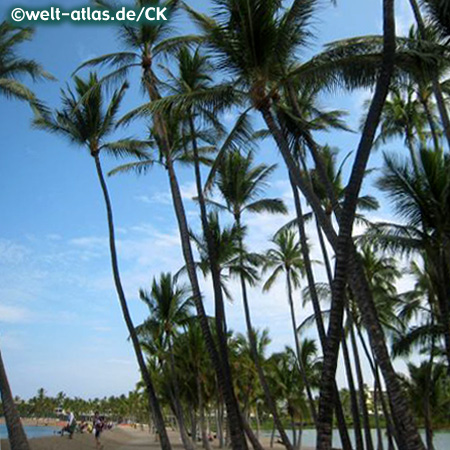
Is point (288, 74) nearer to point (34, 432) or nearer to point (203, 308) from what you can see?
point (203, 308)

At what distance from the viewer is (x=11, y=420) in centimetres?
1064

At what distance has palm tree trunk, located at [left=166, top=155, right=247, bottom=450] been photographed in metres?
10.8

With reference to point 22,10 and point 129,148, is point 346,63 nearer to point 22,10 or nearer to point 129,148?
point 22,10

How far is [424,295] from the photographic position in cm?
1941

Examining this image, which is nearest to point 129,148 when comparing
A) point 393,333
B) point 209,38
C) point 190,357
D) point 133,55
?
point 133,55

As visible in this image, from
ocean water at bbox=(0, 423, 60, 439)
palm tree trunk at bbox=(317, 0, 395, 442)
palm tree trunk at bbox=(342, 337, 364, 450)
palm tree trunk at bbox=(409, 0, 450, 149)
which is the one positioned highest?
palm tree trunk at bbox=(409, 0, 450, 149)

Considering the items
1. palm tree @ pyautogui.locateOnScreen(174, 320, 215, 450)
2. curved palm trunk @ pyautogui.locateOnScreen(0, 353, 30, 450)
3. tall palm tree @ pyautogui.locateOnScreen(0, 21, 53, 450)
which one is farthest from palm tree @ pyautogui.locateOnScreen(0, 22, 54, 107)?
palm tree @ pyautogui.locateOnScreen(174, 320, 215, 450)

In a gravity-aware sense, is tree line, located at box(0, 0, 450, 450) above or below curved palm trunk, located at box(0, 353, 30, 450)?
above

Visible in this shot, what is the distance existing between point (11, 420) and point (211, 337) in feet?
15.4

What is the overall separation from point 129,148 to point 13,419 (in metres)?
8.99

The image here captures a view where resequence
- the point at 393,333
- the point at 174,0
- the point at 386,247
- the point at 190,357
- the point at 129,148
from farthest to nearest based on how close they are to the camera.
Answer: the point at 190,357 < the point at 393,333 < the point at 129,148 < the point at 174,0 < the point at 386,247

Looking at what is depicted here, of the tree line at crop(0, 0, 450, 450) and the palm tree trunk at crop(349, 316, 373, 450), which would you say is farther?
the palm tree trunk at crop(349, 316, 373, 450)

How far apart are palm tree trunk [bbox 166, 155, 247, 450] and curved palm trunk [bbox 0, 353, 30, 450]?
4.38m

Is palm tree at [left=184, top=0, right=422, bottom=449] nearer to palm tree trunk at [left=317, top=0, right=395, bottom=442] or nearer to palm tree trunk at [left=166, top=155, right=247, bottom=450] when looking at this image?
palm tree trunk at [left=317, top=0, right=395, bottom=442]
